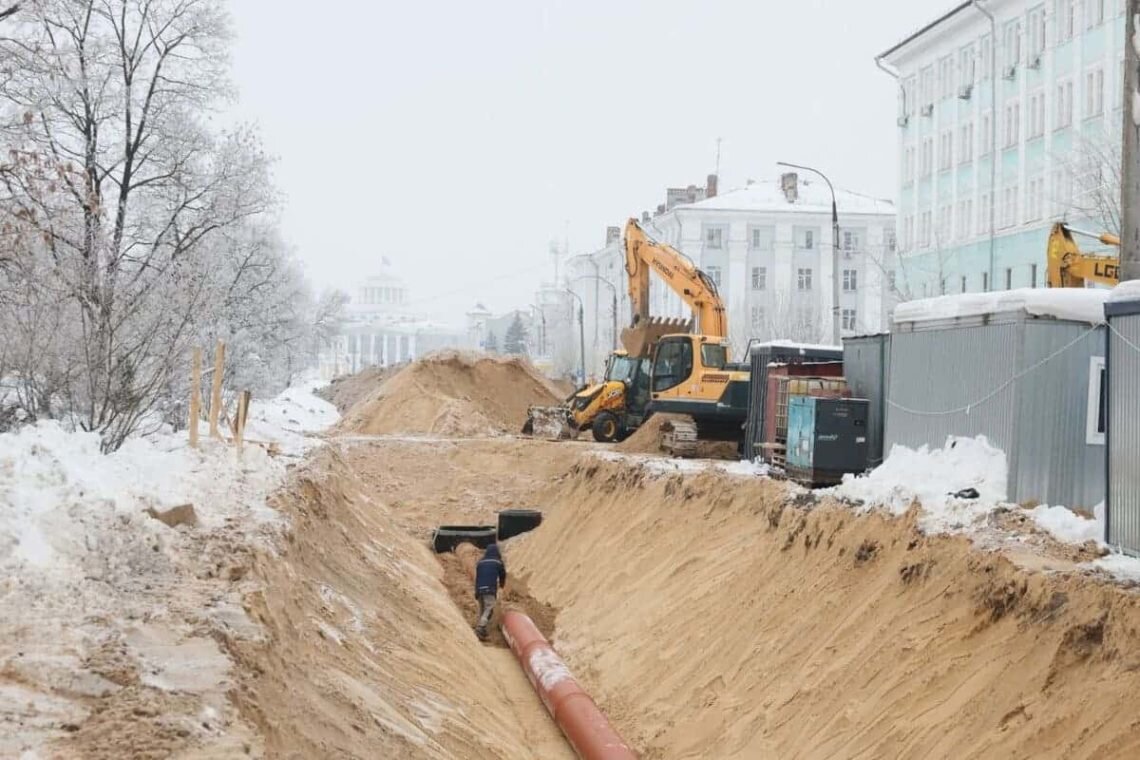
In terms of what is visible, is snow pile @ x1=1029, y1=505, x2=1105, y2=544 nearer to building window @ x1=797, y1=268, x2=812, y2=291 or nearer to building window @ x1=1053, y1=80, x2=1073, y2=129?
building window @ x1=1053, y1=80, x2=1073, y2=129

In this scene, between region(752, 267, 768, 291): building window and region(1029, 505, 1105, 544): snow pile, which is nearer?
region(1029, 505, 1105, 544): snow pile

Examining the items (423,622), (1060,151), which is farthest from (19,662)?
(1060,151)

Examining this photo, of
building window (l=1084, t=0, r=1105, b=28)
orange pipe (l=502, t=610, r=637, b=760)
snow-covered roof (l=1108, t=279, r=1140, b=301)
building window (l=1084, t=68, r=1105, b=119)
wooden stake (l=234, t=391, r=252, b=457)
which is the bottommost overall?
orange pipe (l=502, t=610, r=637, b=760)

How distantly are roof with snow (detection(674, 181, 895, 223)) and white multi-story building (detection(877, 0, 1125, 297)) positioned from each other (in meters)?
20.7

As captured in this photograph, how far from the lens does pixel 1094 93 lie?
120ft

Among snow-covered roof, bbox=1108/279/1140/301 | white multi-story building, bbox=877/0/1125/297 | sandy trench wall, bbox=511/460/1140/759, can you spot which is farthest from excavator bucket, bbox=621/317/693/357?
snow-covered roof, bbox=1108/279/1140/301

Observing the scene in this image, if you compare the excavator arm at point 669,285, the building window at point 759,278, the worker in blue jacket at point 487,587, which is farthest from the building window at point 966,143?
the worker in blue jacket at point 487,587

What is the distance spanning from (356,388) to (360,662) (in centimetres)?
5850

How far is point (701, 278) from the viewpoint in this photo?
3234 centimetres

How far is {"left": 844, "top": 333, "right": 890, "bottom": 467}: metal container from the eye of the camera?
725 inches

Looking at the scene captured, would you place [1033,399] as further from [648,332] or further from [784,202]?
[784,202]

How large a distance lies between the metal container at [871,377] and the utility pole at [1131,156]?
4593 millimetres

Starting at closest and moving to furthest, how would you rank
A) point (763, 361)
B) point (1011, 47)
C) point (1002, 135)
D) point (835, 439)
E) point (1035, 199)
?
point (835, 439), point (763, 361), point (1035, 199), point (1011, 47), point (1002, 135)

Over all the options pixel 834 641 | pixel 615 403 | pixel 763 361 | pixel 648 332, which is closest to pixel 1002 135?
pixel 648 332
